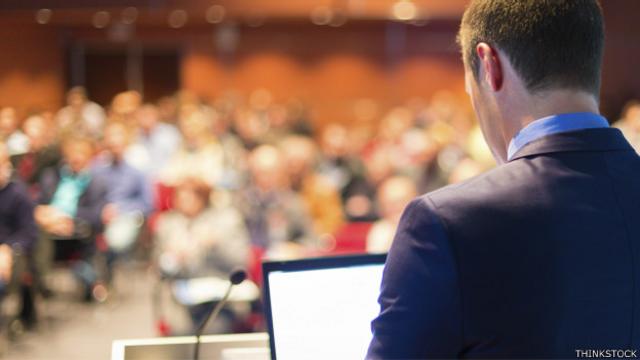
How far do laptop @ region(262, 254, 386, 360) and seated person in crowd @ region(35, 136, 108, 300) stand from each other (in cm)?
386

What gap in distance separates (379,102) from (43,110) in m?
10.3

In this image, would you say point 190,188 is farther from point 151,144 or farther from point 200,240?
point 151,144

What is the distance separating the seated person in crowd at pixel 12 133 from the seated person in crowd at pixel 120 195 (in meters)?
2.56

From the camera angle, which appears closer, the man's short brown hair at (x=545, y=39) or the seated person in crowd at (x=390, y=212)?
the man's short brown hair at (x=545, y=39)

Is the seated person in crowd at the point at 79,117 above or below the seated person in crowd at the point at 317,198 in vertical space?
above

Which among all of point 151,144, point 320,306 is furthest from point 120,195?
point 320,306

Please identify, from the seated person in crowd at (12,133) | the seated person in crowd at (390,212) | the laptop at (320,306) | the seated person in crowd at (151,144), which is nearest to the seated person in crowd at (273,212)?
the seated person in crowd at (390,212)

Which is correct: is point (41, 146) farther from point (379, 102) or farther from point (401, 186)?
point (379, 102)

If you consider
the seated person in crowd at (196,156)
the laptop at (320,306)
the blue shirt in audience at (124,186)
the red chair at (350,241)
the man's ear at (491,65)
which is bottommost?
the laptop at (320,306)

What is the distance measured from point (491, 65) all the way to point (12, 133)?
9.80 feet

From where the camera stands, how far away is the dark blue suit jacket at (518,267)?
88cm

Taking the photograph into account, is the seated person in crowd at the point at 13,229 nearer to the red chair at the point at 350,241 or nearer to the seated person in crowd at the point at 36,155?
the seated person in crowd at the point at 36,155

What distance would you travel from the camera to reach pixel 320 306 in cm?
151

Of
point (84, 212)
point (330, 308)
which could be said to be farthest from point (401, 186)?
point (330, 308)
